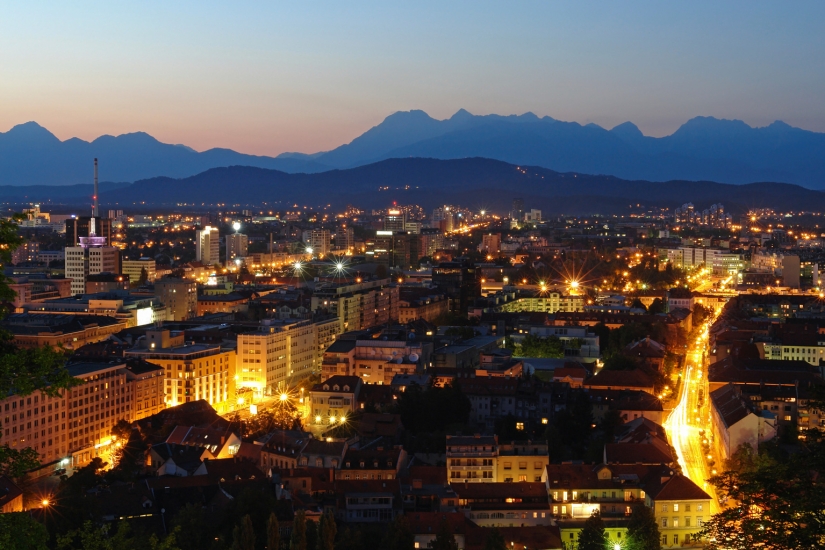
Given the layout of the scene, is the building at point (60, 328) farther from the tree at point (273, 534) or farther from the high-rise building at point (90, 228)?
the high-rise building at point (90, 228)

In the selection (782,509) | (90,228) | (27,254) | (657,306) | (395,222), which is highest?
(782,509)

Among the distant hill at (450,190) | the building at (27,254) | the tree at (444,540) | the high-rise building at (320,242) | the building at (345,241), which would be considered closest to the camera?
the tree at (444,540)

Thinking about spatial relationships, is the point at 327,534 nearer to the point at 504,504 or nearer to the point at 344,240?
the point at 504,504

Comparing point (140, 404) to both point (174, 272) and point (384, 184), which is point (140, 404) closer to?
point (174, 272)

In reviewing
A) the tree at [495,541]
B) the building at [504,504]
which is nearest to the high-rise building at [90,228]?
the building at [504,504]

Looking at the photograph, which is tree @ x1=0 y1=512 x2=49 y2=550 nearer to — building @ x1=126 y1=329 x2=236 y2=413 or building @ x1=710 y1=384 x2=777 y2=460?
building @ x1=710 y1=384 x2=777 y2=460

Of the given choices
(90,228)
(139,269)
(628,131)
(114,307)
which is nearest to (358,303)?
(114,307)
